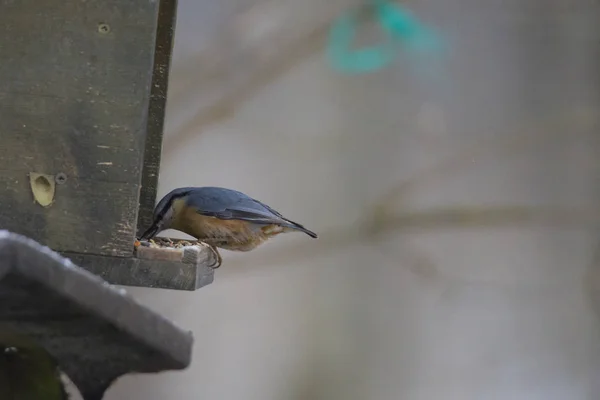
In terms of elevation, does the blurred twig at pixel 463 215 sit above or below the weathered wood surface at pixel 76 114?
below

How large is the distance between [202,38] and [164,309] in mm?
870

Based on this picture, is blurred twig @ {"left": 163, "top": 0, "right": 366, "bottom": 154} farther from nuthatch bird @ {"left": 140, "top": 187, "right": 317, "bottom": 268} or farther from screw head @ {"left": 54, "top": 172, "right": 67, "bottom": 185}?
screw head @ {"left": 54, "top": 172, "right": 67, "bottom": 185}

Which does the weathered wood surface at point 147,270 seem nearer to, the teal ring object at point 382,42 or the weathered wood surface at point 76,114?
the weathered wood surface at point 76,114

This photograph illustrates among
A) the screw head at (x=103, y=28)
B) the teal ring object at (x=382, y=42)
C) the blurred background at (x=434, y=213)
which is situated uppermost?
the teal ring object at (x=382, y=42)

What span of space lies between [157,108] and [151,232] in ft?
0.72

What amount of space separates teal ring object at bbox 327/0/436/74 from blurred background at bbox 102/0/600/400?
3 cm

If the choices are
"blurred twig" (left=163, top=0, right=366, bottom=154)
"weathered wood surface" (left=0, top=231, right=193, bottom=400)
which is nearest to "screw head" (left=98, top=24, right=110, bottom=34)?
"weathered wood surface" (left=0, top=231, right=193, bottom=400)

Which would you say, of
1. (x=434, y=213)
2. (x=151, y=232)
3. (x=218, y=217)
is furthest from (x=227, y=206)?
(x=434, y=213)

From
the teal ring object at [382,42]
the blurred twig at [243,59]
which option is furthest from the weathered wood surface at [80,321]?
the teal ring object at [382,42]

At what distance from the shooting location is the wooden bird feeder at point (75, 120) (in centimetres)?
88

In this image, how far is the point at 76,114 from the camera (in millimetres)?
885

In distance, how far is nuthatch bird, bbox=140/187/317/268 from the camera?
1.43m

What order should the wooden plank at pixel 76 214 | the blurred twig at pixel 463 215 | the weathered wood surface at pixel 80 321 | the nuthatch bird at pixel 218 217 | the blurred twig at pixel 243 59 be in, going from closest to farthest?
the weathered wood surface at pixel 80 321 → the wooden plank at pixel 76 214 → the nuthatch bird at pixel 218 217 → the blurred twig at pixel 243 59 → the blurred twig at pixel 463 215

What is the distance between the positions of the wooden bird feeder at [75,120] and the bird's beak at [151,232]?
0.32 meters
